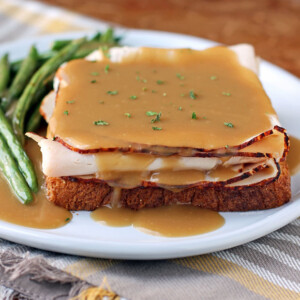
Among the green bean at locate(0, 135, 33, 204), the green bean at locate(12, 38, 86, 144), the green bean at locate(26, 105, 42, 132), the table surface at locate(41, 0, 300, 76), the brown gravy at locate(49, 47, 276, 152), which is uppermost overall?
the brown gravy at locate(49, 47, 276, 152)

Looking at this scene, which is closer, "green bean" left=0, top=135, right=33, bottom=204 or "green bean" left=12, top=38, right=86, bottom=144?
"green bean" left=0, top=135, right=33, bottom=204

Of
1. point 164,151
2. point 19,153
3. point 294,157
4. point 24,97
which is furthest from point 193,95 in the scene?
point 24,97

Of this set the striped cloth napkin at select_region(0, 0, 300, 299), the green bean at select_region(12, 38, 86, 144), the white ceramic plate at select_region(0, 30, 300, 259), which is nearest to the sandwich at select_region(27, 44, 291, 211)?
the white ceramic plate at select_region(0, 30, 300, 259)

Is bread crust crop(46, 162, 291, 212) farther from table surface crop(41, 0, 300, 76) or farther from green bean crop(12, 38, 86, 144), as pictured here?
table surface crop(41, 0, 300, 76)

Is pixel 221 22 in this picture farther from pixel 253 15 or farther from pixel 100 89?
pixel 100 89

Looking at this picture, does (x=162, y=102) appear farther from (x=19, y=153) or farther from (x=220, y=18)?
(x=220, y=18)

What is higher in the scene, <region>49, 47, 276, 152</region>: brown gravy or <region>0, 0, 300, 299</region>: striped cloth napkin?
<region>49, 47, 276, 152</region>: brown gravy

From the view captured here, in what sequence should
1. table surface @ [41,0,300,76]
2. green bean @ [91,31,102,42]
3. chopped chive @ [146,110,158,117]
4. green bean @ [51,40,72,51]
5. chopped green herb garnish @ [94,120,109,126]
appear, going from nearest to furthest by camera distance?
chopped green herb garnish @ [94,120,109,126] < chopped chive @ [146,110,158,117] < green bean @ [51,40,72,51] < green bean @ [91,31,102,42] < table surface @ [41,0,300,76]
